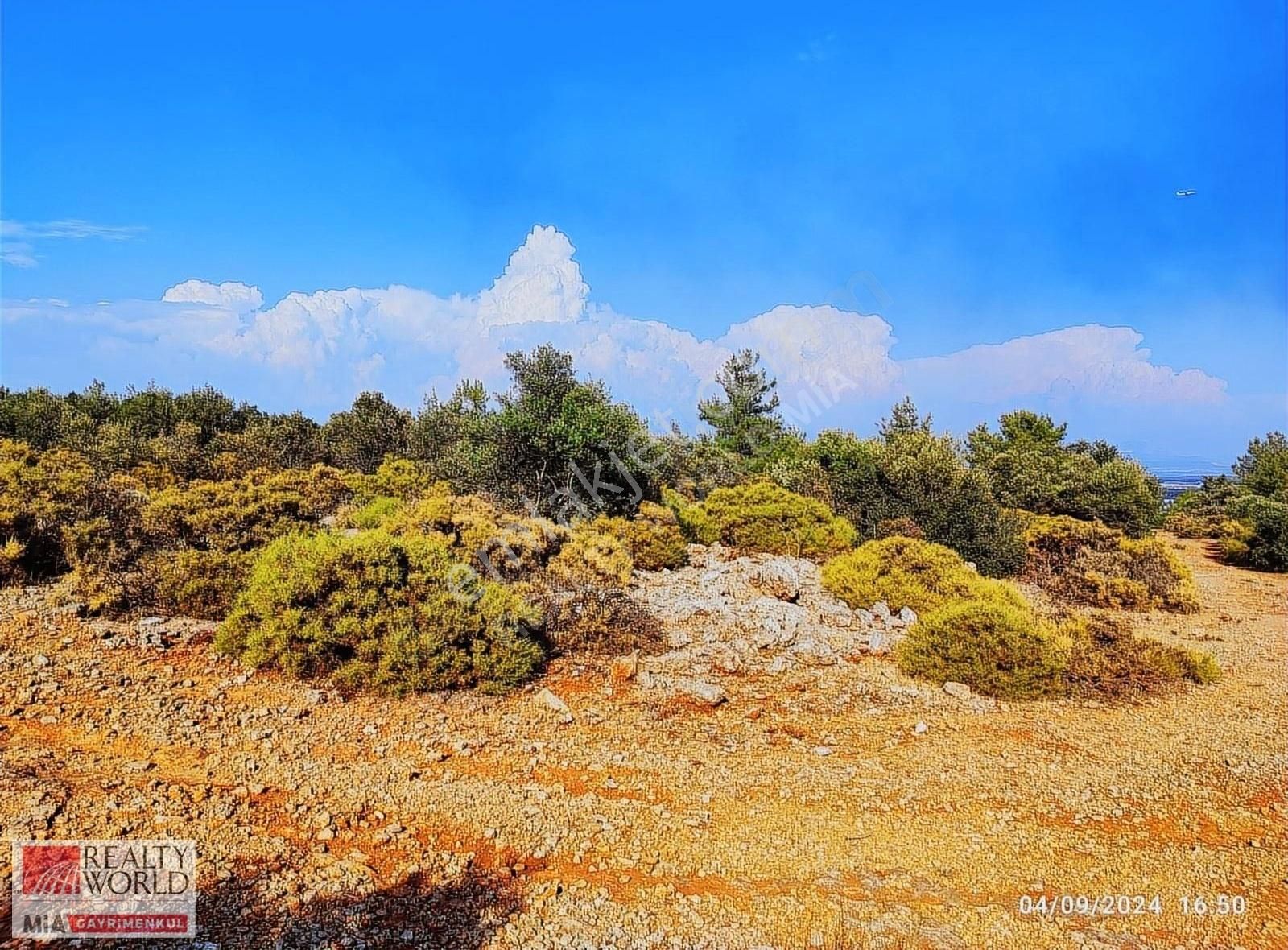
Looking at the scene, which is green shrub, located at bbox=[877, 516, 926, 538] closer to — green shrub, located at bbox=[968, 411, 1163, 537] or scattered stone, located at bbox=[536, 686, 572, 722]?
green shrub, located at bbox=[968, 411, 1163, 537]

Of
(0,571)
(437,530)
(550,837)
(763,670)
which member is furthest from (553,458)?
(550,837)

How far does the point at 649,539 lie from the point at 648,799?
895 cm

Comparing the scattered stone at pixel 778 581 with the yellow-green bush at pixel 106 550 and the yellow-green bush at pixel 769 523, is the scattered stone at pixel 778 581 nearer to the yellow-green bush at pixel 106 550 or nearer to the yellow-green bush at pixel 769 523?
the yellow-green bush at pixel 769 523

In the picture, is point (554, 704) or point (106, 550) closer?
point (554, 704)

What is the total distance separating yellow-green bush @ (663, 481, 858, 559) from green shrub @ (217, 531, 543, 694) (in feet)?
30.5

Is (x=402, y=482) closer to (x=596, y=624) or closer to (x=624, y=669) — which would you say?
(x=596, y=624)

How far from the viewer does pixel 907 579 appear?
1184cm

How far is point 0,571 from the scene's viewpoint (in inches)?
345

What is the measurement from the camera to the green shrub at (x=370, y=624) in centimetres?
721

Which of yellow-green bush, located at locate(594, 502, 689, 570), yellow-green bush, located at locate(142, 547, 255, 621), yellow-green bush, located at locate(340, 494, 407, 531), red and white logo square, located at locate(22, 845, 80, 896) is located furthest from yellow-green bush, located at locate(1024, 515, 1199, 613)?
red and white logo square, located at locate(22, 845, 80, 896)

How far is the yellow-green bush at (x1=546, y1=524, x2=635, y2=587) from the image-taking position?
36.6ft

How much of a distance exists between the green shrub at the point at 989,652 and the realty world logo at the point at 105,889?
25.8ft

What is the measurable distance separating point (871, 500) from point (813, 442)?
209 inches
